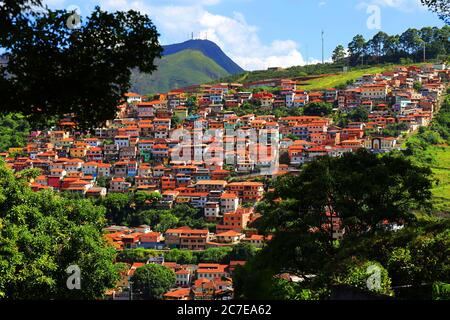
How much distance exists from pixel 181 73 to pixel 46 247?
109709mm

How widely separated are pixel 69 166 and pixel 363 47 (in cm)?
3650

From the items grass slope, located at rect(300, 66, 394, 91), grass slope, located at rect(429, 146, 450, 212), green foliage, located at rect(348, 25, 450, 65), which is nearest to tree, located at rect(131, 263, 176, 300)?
grass slope, located at rect(429, 146, 450, 212)

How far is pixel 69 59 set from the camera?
12.0ft

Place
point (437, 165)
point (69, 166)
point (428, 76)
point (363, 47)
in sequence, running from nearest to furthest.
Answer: point (437, 165) → point (69, 166) → point (428, 76) → point (363, 47)

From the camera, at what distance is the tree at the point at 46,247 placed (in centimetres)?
920

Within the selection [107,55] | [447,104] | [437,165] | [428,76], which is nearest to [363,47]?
[428,76]

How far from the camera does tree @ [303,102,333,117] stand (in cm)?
5266

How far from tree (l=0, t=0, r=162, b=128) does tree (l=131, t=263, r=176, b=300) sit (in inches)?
903

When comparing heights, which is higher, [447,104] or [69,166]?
[447,104]

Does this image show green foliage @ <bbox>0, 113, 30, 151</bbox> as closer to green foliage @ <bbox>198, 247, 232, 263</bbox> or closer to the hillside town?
the hillside town

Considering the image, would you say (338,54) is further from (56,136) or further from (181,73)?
(181,73)

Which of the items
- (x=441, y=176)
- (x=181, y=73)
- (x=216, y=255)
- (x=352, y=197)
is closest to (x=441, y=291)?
(x=352, y=197)

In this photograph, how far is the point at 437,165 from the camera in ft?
115
